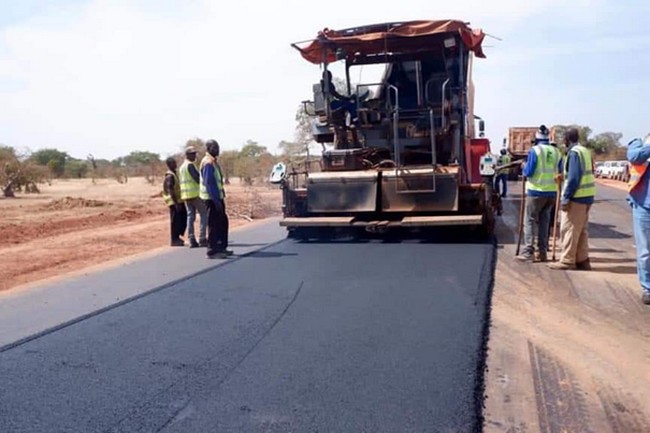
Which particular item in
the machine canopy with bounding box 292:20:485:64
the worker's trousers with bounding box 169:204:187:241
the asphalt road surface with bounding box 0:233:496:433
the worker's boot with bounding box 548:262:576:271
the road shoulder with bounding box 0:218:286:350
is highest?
the machine canopy with bounding box 292:20:485:64

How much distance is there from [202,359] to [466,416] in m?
1.75

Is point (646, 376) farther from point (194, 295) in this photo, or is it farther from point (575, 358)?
point (194, 295)

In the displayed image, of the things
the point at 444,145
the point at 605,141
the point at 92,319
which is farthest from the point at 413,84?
the point at 605,141

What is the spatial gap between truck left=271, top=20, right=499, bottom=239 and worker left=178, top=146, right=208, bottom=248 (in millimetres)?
1186

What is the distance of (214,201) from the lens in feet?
28.3

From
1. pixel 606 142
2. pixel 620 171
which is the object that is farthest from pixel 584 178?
pixel 606 142

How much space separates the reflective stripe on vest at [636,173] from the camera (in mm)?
5938

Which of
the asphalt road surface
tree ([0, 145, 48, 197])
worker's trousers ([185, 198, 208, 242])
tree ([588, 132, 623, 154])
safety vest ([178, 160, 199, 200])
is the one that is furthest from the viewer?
tree ([588, 132, 623, 154])

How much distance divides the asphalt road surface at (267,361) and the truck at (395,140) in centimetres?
253

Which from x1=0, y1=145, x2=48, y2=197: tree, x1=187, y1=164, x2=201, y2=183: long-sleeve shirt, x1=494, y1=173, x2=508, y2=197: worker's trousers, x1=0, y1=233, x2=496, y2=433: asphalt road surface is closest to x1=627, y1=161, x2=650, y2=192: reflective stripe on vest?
x1=0, y1=233, x2=496, y2=433: asphalt road surface

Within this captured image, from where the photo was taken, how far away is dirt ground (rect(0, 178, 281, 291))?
9.16 m

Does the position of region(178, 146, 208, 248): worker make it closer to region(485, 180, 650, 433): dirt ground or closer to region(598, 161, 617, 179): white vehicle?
region(485, 180, 650, 433): dirt ground

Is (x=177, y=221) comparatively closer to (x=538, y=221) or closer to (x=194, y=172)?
(x=194, y=172)

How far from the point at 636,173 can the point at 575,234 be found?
4.59 feet
